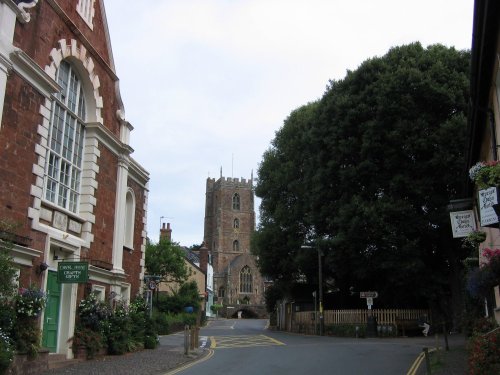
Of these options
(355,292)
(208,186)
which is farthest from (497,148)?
(208,186)

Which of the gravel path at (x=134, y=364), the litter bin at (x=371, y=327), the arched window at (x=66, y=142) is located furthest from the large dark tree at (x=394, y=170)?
the arched window at (x=66, y=142)

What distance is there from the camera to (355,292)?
36781mm

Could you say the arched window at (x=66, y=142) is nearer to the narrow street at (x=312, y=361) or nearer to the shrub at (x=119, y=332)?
the shrub at (x=119, y=332)

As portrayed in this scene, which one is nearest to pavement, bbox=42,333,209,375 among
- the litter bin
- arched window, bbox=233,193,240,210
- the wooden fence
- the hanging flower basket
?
the hanging flower basket

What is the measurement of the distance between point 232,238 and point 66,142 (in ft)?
310

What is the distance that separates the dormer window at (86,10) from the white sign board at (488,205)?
14.2m

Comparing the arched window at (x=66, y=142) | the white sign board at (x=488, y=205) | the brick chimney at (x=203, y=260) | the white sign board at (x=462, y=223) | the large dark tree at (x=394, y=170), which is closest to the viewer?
the white sign board at (x=488, y=205)

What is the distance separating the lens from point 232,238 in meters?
111

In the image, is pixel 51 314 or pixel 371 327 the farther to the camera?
pixel 371 327

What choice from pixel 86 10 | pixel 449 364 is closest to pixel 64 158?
pixel 86 10

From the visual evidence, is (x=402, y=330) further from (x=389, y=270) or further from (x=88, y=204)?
(x=88, y=204)

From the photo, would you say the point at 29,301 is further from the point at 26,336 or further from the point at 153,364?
the point at 153,364

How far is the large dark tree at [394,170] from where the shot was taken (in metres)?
28.4

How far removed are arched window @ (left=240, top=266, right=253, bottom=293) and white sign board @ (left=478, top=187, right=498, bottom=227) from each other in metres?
94.7
